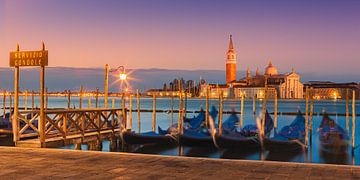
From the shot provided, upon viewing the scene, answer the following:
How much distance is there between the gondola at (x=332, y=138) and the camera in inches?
733

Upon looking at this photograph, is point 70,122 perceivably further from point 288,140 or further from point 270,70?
point 270,70

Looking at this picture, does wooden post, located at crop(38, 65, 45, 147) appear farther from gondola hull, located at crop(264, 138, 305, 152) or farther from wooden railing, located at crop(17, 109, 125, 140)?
gondola hull, located at crop(264, 138, 305, 152)

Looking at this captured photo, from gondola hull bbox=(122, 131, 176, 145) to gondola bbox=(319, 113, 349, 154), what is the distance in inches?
250

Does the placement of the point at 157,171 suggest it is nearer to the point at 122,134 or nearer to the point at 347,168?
the point at 347,168

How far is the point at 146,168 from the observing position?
724 centimetres

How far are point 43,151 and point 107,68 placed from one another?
696 cm

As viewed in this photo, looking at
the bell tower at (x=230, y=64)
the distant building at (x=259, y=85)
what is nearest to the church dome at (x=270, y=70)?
the distant building at (x=259, y=85)

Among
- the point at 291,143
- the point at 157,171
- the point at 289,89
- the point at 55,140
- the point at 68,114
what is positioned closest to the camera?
the point at 157,171

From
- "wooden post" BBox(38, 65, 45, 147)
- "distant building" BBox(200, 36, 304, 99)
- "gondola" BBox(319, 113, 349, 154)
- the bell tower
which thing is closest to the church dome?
"distant building" BBox(200, 36, 304, 99)

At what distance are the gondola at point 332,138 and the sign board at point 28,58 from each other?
40.4ft

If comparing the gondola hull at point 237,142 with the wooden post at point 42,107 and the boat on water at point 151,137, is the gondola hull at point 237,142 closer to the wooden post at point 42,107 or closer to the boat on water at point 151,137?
the boat on water at point 151,137

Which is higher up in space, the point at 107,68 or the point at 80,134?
the point at 107,68

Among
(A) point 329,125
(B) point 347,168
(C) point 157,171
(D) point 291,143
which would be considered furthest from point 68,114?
(A) point 329,125

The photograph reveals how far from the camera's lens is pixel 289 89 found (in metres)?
148
